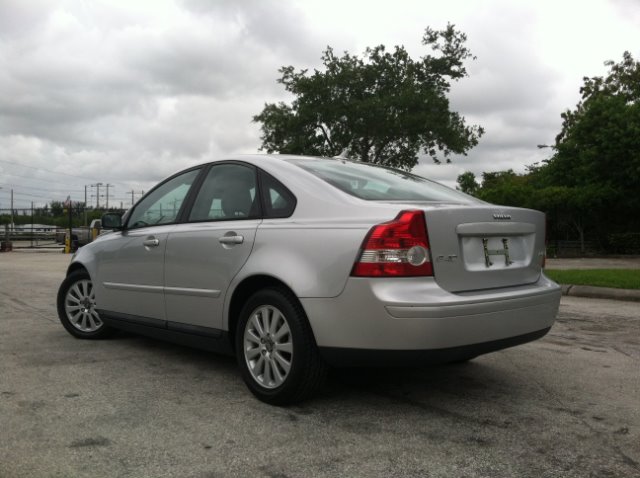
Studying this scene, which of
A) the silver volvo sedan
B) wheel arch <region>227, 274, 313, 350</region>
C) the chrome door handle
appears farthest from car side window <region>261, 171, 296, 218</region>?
wheel arch <region>227, 274, 313, 350</region>

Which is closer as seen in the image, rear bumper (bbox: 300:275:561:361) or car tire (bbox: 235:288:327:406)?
rear bumper (bbox: 300:275:561:361)

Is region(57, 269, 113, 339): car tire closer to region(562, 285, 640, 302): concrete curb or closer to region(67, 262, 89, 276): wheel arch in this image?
region(67, 262, 89, 276): wheel arch

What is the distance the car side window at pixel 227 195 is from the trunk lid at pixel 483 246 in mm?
1228

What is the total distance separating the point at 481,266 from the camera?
136 inches

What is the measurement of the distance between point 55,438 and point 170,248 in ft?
5.50

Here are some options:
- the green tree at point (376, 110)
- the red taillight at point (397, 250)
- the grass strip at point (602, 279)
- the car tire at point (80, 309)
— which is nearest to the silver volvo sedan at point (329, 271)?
the red taillight at point (397, 250)

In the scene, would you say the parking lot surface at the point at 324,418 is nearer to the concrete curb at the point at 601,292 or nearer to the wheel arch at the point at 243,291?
the wheel arch at the point at 243,291

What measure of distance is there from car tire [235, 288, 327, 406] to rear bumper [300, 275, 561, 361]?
12cm

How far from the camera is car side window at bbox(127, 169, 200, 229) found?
469cm

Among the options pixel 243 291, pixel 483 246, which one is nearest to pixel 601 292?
pixel 483 246

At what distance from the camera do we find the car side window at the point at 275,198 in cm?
375

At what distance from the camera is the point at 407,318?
311cm

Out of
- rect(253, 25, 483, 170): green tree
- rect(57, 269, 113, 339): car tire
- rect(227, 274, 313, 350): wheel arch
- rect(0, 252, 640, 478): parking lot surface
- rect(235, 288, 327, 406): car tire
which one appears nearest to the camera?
rect(0, 252, 640, 478): parking lot surface

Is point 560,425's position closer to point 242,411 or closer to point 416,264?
point 416,264
